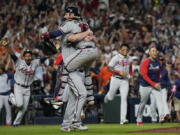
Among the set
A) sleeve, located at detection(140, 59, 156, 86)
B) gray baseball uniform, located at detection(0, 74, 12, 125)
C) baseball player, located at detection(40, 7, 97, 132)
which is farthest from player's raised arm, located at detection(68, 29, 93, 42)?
gray baseball uniform, located at detection(0, 74, 12, 125)

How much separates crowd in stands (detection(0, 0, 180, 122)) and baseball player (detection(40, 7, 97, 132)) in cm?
848

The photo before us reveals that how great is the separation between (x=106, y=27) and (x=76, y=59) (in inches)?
532

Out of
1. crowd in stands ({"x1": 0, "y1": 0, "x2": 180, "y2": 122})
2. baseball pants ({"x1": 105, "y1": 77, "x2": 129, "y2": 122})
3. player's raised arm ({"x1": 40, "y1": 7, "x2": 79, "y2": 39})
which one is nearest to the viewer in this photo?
player's raised arm ({"x1": 40, "y1": 7, "x2": 79, "y2": 39})

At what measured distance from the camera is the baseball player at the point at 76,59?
1427cm

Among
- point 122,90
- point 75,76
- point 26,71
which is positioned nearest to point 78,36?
point 75,76

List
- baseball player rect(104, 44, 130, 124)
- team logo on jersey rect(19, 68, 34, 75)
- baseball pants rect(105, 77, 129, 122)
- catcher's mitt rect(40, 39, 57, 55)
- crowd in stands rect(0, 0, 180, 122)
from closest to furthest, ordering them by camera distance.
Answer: catcher's mitt rect(40, 39, 57, 55)
team logo on jersey rect(19, 68, 34, 75)
baseball pants rect(105, 77, 129, 122)
baseball player rect(104, 44, 130, 124)
crowd in stands rect(0, 0, 180, 122)

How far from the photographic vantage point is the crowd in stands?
23.7 meters

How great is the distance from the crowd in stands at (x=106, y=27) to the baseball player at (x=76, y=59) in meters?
8.48

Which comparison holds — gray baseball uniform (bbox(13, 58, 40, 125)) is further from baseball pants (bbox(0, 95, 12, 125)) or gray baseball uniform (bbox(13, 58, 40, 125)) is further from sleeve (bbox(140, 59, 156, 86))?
sleeve (bbox(140, 59, 156, 86))

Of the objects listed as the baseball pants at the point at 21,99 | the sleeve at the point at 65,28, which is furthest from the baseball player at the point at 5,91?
the sleeve at the point at 65,28

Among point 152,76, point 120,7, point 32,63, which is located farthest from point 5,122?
point 120,7

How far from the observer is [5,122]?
72.4 ft

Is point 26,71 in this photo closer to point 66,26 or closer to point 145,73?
point 145,73

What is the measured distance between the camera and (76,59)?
47.1ft
